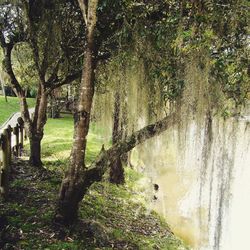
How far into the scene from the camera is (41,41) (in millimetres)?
9164

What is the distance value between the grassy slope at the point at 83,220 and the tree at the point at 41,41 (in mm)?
1373

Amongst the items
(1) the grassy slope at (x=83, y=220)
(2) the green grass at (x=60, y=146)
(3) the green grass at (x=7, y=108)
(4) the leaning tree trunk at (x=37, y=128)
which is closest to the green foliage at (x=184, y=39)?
(1) the grassy slope at (x=83, y=220)

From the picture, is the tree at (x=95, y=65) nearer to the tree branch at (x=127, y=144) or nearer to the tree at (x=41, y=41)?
the tree branch at (x=127, y=144)

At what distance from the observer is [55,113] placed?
3219 cm

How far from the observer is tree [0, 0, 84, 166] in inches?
329

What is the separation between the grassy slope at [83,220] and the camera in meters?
6.38

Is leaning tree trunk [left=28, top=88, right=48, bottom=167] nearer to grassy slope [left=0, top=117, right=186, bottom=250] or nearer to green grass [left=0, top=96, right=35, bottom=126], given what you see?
grassy slope [left=0, top=117, right=186, bottom=250]

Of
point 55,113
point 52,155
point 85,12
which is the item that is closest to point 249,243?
point 52,155

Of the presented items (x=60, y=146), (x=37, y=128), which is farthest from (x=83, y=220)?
(x=60, y=146)

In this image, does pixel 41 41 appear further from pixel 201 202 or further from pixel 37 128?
pixel 201 202

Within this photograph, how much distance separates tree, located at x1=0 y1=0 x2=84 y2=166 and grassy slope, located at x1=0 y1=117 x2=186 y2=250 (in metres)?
1.37

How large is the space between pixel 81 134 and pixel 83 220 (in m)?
1.73

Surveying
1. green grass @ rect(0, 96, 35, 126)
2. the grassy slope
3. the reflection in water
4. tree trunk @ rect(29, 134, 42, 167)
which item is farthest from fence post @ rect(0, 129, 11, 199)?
green grass @ rect(0, 96, 35, 126)

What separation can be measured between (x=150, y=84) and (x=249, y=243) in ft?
33.4
